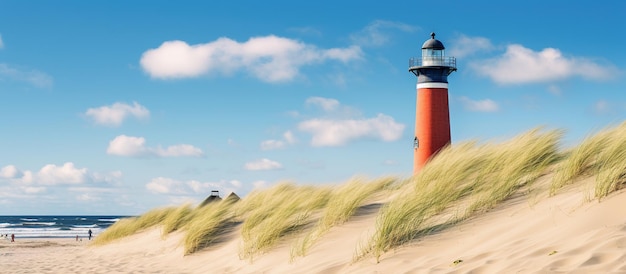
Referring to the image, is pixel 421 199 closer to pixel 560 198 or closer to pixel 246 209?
pixel 560 198

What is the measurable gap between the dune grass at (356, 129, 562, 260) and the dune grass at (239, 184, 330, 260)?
1.70m

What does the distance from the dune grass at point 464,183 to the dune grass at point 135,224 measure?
1055cm

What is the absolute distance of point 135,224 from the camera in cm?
1767

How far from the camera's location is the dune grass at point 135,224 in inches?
696

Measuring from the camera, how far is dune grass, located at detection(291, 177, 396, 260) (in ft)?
26.7

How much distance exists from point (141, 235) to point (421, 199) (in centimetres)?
1097

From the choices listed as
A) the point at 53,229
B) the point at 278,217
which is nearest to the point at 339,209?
the point at 278,217

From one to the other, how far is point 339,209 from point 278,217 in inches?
42.9

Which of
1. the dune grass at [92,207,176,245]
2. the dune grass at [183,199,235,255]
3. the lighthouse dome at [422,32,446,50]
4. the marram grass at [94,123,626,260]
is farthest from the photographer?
the lighthouse dome at [422,32,446,50]

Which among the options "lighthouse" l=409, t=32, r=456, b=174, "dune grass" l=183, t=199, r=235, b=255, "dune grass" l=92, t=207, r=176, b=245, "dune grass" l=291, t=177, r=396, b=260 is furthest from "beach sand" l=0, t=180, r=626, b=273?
"lighthouse" l=409, t=32, r=456, b=174

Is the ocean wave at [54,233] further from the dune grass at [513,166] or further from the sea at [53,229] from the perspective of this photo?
the dune grass at [513,166]

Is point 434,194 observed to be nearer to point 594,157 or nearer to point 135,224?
point 594,157

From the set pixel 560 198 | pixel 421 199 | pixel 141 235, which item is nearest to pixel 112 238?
pixel 141 235

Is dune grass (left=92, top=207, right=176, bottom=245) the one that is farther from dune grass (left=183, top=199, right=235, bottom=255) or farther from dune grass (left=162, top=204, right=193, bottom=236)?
dune grass (left=183, top=199, right=235, bottom=255)
